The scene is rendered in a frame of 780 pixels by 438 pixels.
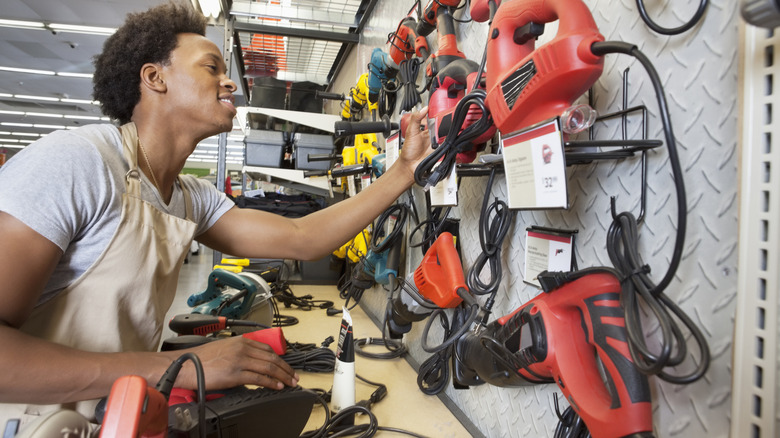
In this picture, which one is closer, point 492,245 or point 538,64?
point 538,64

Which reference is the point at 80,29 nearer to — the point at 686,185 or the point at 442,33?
the point at 442,33

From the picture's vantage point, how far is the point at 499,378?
21.8 inches

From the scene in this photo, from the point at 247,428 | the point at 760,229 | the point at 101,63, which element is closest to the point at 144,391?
the point at 247,428

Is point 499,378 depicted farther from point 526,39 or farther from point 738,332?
point 526,39

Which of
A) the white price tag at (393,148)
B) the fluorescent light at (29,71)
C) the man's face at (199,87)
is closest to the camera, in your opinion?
the man's face at (199,87)

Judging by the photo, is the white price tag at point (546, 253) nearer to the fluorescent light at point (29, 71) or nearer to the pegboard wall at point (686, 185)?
the pegboard wall at point (686, 185)

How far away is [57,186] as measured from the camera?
0.56 meters

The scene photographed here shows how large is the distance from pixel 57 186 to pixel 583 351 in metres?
0.73

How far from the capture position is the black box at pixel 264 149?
2299 millimetres

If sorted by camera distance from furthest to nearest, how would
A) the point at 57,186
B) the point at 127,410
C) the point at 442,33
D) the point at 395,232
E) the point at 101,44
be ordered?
the point at 101,44 < the point at 395,232 < the point at 442,33 < the point at 57,186 < the point at 127,410

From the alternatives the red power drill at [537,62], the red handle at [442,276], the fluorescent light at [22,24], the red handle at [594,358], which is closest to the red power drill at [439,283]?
the red handle at [442,276]

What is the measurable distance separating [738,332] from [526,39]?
0.40 m

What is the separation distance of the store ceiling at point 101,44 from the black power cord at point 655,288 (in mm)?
1851

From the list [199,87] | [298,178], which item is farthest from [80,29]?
[199,87]
